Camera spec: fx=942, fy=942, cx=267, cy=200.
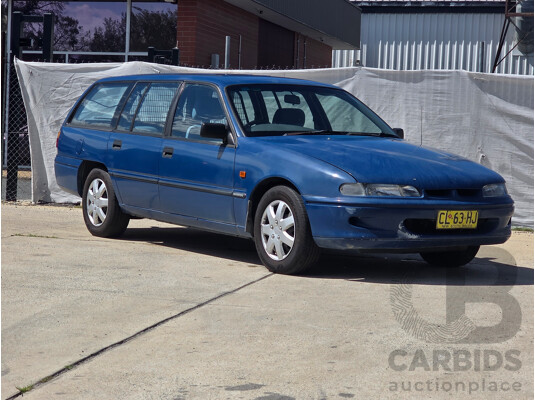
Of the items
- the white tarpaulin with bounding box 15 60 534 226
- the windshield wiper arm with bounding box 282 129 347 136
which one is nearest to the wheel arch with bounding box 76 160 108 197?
the windshield wiper arm with bounding box 282 129 347 136

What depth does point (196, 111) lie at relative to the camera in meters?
8.30

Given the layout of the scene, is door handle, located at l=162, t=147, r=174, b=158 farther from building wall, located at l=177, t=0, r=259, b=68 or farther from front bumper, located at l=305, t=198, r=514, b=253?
building wall, located at l=177, t=0, r=259, b=68

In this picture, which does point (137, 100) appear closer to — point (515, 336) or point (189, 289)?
point (189, 289)

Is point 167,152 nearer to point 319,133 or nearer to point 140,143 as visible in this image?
point 140,143

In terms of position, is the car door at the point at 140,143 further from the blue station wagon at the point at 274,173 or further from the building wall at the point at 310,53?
the building wall at the point at 310,53

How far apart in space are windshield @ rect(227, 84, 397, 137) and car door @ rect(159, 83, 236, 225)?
0.71ft

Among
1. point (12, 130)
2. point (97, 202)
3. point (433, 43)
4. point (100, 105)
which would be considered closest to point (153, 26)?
point (12, 130)

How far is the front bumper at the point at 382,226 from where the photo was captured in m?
6.81

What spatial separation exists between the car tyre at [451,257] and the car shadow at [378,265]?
0.07m

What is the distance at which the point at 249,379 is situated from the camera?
4418 millimetres

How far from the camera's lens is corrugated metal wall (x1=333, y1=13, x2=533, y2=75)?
31641 mm

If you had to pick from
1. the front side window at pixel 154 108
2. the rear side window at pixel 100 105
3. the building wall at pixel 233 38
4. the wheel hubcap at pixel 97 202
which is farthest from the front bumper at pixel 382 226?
the building wall at pixel 233 38

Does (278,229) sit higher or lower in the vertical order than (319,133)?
lower

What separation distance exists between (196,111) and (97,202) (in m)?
1.56
